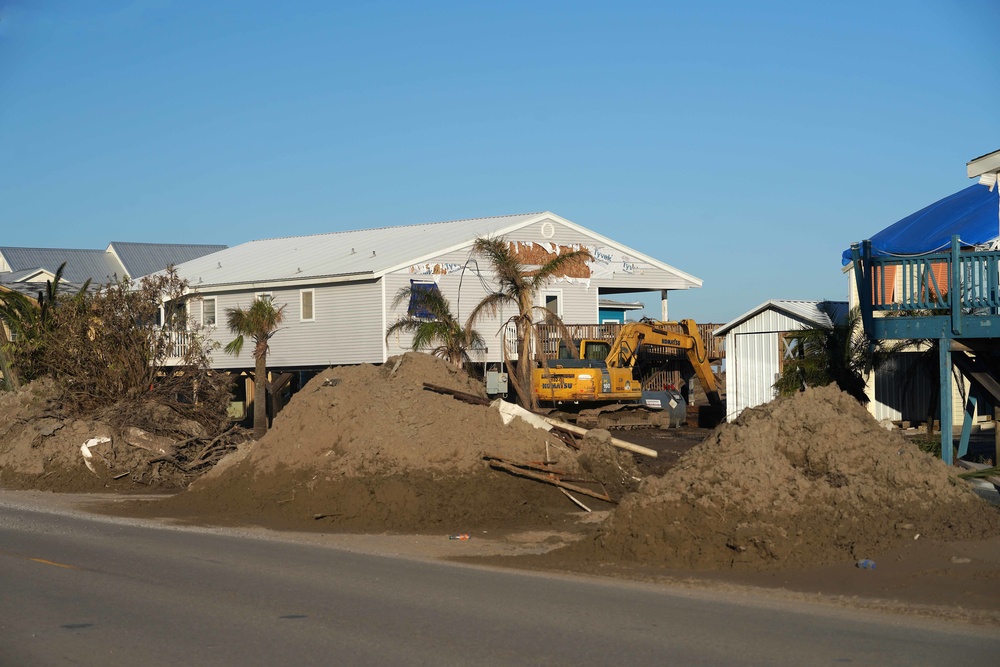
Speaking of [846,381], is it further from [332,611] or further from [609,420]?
[332,611]

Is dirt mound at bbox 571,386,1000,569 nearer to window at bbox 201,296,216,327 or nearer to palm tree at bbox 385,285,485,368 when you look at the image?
palm tree at bbox 385,285,485,368

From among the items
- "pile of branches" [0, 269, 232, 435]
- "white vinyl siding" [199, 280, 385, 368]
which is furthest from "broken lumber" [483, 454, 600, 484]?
"white vinyl siding" [199, 280, 385, 368]

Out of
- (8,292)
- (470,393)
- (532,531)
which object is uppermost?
(8,292)

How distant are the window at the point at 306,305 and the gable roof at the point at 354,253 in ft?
2.06

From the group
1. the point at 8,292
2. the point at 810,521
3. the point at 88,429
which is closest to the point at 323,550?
the point at 810,521

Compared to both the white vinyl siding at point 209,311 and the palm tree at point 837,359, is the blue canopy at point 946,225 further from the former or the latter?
the white vinyl siding at point 209,311

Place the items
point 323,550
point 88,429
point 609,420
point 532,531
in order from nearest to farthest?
point 323,550 < point 532,531 < point 88,429 < point 609,420

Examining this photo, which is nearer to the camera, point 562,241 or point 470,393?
point 470,393

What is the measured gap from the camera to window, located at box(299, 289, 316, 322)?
37594 mm

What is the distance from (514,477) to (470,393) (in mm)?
2454

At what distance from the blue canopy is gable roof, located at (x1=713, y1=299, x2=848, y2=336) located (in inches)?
51.8

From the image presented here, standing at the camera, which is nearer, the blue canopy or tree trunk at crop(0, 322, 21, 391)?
the blue canopy

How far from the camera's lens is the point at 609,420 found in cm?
3247

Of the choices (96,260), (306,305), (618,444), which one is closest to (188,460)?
(618,444)
